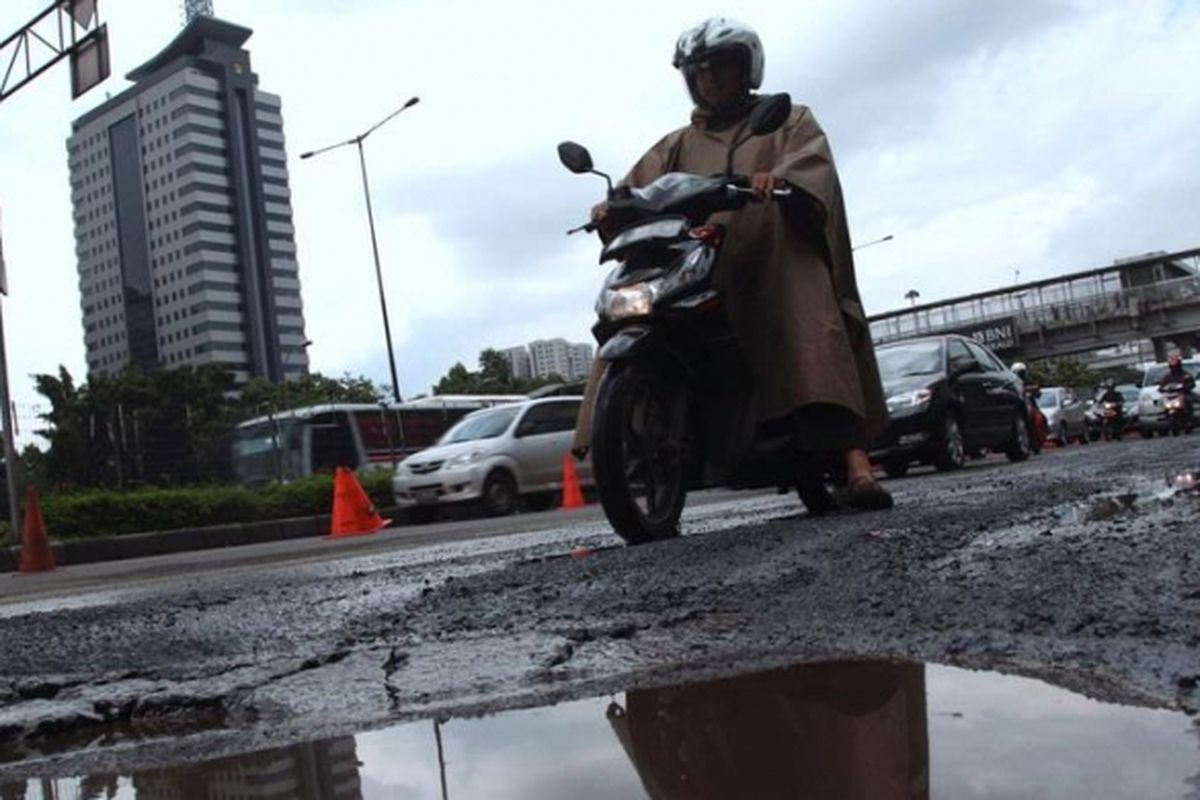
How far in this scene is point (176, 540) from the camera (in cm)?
1625

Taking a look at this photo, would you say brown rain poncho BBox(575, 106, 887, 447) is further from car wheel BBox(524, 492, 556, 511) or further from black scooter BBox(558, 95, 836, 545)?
car wheel BBox(524, 492, 556, 511)

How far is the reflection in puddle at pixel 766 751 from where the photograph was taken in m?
1.39

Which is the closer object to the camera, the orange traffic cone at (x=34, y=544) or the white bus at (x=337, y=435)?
the orange traffic cone at (x=34, y=544)

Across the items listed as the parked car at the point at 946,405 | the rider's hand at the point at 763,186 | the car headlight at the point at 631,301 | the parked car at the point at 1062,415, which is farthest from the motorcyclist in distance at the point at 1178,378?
the car headlight at the point at 631,301

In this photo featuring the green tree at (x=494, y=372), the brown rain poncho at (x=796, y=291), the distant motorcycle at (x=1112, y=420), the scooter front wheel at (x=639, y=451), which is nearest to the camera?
the scooter front wheel at (x=639, y=451)

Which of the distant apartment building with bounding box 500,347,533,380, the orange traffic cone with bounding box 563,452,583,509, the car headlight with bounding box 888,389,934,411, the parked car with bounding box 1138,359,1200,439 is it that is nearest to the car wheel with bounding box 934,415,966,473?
the car headlight with bounding box 888,389,934,411

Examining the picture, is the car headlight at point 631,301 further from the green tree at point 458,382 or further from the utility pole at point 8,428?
the green tree at point 458,382

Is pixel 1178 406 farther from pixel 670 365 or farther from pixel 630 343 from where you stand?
pixel 630 343

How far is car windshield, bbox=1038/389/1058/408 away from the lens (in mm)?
25125

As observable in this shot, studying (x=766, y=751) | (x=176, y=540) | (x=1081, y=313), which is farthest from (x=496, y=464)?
(x=1081, y=313)

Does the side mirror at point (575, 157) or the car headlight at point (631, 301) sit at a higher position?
the side mirror at point (575, 157)

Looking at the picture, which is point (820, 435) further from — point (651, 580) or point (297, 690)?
point (297, 690)

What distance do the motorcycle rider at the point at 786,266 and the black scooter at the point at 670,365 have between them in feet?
0.34

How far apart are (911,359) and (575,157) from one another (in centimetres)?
830
